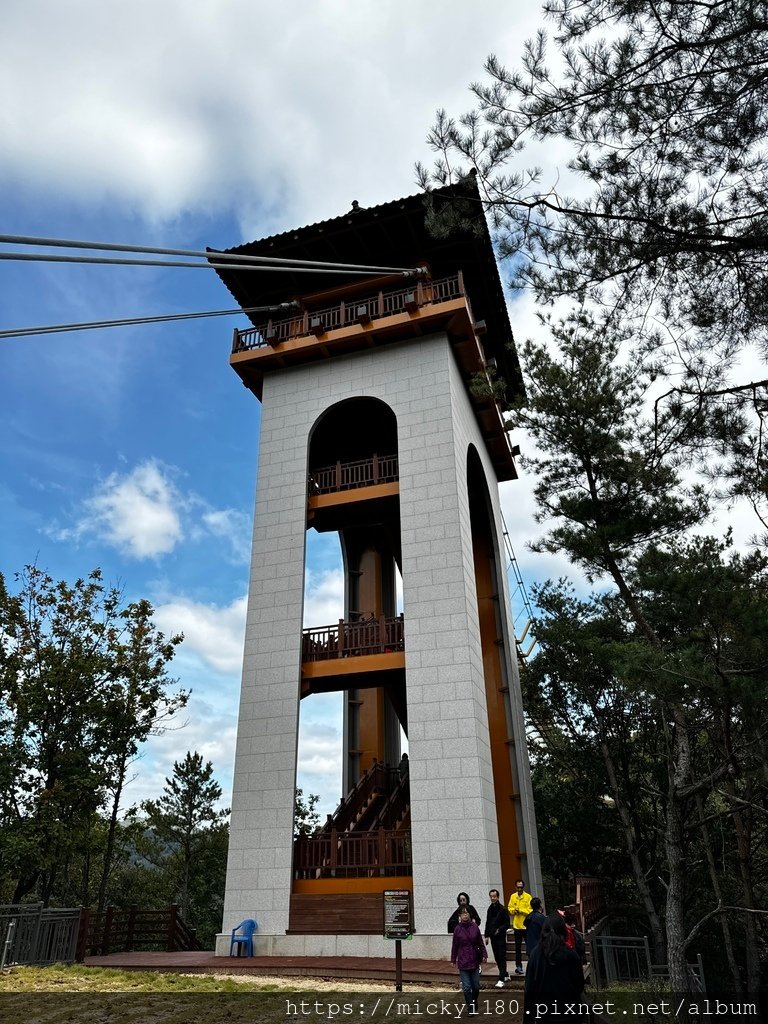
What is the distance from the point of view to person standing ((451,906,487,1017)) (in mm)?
7008

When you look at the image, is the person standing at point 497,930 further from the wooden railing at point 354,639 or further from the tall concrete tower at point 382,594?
the wooden railing at point 354,639

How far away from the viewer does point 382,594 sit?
18328 mm

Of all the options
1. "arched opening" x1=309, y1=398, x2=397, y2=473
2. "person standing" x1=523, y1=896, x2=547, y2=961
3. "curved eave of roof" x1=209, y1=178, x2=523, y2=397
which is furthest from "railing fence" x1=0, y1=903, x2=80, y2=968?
"curved eave of roof" x1=209, y1=178, x2=523, y2=397

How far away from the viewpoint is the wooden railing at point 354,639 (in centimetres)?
1373

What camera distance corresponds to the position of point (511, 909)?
30.6 feet

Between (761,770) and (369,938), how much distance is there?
31.2 ft

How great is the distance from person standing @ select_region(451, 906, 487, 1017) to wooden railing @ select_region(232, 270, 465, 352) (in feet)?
40.5

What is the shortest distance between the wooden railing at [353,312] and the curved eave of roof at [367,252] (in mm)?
952

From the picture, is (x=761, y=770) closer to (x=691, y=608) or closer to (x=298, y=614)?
(x=691, y=608)

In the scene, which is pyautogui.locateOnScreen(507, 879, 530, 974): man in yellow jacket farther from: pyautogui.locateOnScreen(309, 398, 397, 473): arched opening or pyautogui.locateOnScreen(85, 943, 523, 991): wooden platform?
pyautogui.locateOnScreen(309, 398, 397, 473): arched opening

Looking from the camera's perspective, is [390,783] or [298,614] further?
[390,783]

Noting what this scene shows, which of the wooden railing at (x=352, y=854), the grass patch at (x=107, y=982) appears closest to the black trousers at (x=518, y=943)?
the wooden railing at (x=352, y=854)

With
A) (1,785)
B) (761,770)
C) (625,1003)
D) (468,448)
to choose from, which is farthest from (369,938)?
(468,448)

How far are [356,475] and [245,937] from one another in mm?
9471
